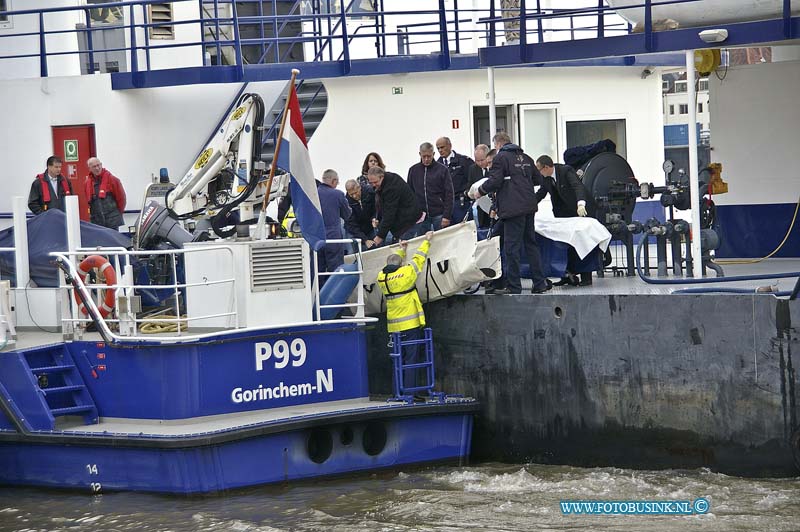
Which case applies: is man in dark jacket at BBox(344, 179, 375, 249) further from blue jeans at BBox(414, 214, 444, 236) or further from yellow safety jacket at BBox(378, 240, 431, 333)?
yellow safety jacket at BBox(378, 240, 431, 333)

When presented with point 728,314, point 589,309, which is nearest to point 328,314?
point 589,309

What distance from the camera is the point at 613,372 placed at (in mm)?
12008

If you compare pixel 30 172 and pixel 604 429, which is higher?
pixel 30 172

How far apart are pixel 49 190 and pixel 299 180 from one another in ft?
16.0

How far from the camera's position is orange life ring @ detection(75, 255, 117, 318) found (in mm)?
11930

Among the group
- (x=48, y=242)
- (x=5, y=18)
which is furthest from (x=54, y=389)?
(x=5, y=18)

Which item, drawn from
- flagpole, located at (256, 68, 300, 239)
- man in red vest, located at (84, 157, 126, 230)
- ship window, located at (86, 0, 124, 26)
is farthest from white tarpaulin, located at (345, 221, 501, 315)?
ship window, located at (86, 0, 124, 26)

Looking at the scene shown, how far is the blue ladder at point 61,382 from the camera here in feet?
38.3

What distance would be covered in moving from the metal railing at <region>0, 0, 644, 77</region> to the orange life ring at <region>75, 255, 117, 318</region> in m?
5.47

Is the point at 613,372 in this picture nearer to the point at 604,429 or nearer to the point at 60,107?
the point at 604,429

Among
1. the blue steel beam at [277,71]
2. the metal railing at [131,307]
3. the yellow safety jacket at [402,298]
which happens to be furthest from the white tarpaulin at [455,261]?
the blue steel beam at [277,71]

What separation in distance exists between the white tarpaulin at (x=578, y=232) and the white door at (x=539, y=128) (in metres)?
5.17

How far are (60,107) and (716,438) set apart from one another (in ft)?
33.6

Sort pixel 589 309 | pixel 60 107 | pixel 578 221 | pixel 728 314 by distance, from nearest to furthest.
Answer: pixel 728 314 → pixel 589 309 → pixel 578 221 → pixel 60 107
